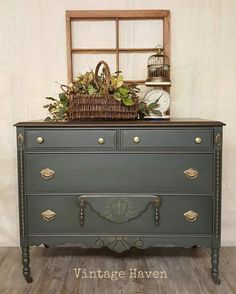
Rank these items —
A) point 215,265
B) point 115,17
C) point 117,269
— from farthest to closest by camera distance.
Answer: point 115,17, point 117,269, point 215,265

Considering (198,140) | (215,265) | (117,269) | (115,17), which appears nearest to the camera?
(198,140)

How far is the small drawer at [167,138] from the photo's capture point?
216 centimetres

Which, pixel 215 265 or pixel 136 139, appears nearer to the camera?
pixel 136 139

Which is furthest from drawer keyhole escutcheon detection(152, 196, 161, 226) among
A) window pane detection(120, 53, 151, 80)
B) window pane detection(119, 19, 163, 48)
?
window pane detection(119, 19, 163, 48)

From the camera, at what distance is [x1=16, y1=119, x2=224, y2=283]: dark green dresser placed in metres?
2.17

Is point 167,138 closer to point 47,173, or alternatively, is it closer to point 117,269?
point 47,173

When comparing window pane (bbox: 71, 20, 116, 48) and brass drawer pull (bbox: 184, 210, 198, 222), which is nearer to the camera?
brass drawer pull (bbox: 184, 210, 198, 222)

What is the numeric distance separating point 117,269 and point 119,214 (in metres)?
0.52

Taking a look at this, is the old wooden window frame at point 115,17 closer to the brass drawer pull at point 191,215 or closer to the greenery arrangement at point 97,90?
the greenery arrangement at point 97,90

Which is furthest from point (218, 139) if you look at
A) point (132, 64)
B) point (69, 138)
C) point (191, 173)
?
point (132, 64)

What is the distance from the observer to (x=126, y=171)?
7.18ft

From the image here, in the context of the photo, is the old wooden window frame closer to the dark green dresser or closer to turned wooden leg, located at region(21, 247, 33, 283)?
the dark green dresser

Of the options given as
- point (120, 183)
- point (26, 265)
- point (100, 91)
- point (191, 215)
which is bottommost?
point (26, 265)

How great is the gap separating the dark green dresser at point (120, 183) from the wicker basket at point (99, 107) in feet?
0.44
